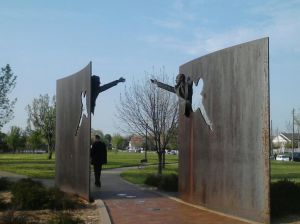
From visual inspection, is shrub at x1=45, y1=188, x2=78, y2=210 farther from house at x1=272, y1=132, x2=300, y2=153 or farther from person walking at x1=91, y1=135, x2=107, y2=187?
house at x1=272, y1=132, x2=300, y2=153

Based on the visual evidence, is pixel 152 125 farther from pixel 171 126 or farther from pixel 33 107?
pixel 33 107

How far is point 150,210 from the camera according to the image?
12.1 meters

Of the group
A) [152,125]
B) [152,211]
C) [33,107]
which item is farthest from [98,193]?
[33,107]

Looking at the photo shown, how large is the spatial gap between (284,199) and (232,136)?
209cm

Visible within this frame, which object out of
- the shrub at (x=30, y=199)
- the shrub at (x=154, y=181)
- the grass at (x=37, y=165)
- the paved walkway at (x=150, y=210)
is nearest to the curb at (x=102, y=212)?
the paved walkway at (x=150, y=210)

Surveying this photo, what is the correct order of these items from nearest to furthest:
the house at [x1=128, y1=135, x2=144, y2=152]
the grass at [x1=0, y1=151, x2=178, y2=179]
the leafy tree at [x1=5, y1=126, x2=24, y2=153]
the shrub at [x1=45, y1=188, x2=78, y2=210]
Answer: the shrub at [x1=45, y1=188, x2=78, y2=210]
the grass at [x1=0, y1=151, x2=178, y2=179]
the house at [x1=128, y1=135, x2=144, y2=152]
the leafy tree at [x1=5, y1=126, x2=24, y2=153]

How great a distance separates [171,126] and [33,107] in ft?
117

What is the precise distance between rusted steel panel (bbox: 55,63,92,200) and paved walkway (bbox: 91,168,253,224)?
87 centimetres

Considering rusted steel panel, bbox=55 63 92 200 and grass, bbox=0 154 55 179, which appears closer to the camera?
rusted steel panel, bbox=55 63 92 200

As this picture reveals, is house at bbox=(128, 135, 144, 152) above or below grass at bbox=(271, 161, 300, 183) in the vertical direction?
above

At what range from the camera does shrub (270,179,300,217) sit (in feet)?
36.9

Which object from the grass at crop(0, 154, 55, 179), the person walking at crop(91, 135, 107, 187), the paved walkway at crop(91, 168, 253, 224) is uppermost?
the person walking at crop(91, 135, 107, 187)

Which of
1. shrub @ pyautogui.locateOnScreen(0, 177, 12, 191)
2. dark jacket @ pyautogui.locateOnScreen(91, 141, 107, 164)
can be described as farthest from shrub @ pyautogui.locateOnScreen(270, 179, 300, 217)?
shrub @ pyautogui.locateOnScreen(0, 177, 12, 191)

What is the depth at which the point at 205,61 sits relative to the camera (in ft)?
42.4
